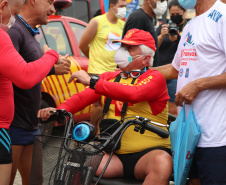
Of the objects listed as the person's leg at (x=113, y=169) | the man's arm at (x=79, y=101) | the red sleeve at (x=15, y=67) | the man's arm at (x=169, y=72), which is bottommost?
the person's leg at (x=113, y=169)

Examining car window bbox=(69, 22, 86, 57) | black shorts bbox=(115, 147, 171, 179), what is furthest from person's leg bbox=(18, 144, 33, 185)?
car window bbox=(69, 22, 86, 57)

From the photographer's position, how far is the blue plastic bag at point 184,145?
116 inches

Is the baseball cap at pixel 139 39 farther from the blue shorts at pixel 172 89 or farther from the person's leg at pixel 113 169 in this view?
the blue shorts at pixel 172 89

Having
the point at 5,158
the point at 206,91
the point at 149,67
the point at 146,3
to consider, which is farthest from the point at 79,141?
the point at 146,3

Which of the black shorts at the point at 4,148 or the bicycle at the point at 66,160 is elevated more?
the bicycle at the point at 66,160

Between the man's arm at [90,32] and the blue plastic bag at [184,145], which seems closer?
the blue plastic bag at [184,145]

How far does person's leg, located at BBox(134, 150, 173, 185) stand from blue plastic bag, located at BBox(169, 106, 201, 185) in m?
0.15

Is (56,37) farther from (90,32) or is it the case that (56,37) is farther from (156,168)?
(156,168)

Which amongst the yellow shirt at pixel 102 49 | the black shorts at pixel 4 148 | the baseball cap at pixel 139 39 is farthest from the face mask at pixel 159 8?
the black shorts at pixel 4 148

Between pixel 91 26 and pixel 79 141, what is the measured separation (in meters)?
4.24

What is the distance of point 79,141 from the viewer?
8.50 ft

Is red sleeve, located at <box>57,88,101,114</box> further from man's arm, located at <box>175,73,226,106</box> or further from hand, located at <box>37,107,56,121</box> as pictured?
man's arm, located at <box>175,73,226,106</box>

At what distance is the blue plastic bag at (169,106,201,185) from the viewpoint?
2.95 meters

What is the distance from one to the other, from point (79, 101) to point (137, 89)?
573 mm
